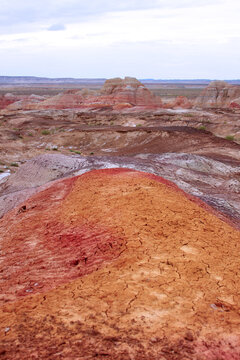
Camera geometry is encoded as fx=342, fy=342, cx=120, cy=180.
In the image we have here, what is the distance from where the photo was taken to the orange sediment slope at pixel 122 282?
303 cm

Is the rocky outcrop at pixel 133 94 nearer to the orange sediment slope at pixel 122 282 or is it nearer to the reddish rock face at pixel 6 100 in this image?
the reddish rock face at pixel 6 100

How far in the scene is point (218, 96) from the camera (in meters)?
49.1

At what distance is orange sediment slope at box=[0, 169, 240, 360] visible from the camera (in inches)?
119

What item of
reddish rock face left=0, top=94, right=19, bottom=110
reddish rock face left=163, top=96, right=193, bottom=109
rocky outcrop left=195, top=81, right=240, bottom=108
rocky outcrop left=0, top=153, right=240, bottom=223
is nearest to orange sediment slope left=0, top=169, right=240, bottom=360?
rocky outcrop left=0, top=153, right=240, bottom=223

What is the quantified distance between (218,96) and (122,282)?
49.1 meters

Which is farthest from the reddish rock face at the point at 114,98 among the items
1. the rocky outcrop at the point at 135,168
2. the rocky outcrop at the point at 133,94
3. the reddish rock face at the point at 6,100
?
the rocky outcrop at the point at 135,168

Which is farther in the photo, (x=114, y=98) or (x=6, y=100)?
(x=6, y=100)

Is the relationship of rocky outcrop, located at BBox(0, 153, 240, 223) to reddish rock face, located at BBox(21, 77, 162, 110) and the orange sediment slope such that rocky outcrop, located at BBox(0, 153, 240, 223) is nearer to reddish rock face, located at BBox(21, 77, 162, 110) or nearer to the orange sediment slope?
the orange sediment slope

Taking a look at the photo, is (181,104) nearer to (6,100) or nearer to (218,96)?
(218,96)

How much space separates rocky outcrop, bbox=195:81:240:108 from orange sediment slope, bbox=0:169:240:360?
147 feet

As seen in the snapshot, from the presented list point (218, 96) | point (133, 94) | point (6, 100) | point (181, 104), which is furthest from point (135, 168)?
point (6, 100)

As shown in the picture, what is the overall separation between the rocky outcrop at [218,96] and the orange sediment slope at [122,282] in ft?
147

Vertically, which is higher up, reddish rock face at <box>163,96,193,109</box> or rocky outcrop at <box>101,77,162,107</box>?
rocky outcrop at <box>101,77,162,107</box>

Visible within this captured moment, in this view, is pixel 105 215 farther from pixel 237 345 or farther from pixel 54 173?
pixel 54 173
